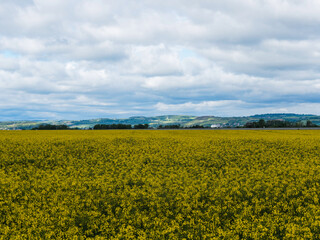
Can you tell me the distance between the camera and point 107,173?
57.8 feet

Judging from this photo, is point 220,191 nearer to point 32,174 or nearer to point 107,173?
point 107,173

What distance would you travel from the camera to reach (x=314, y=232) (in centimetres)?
973

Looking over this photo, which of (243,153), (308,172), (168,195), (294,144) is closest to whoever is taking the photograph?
(168,195)

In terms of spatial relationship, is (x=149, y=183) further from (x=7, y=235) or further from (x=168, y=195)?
(x=7, y=235)

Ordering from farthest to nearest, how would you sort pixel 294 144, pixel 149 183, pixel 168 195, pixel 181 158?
pixel 294 144, pixel 181 158, pixel 149 183, pixel 168 195

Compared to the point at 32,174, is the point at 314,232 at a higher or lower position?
lower

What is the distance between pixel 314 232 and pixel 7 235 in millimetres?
11211

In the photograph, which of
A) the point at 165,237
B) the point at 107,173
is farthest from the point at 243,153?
the point at 165,237

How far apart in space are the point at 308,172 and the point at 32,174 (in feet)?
59.8

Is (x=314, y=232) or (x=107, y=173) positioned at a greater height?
(x=107, y=173)

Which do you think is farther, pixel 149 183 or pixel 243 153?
pixel 243 153

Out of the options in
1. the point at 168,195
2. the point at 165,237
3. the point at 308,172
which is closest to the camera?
the point at 165,237

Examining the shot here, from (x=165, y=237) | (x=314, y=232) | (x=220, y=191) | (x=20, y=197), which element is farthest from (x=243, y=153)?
(x=20, y=197)

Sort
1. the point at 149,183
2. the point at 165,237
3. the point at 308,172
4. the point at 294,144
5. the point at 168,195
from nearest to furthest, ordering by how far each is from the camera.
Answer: the point at 165,237 < the point at 168,195 < the point at 149,183 < the point at 308,172 < the point at 294,144
